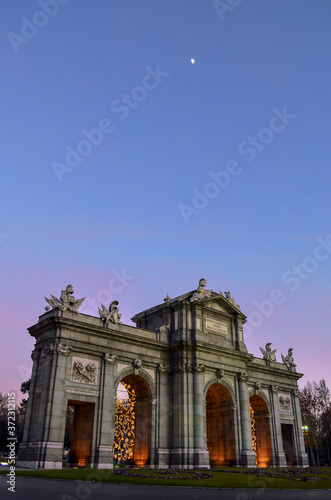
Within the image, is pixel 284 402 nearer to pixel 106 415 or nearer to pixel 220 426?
pixel 220 426

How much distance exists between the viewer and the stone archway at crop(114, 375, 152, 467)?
34.7 meters

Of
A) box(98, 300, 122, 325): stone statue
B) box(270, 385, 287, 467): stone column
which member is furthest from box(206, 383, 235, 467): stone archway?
box(98, 300, 122, 325): stone statue

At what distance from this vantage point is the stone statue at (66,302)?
3183cm

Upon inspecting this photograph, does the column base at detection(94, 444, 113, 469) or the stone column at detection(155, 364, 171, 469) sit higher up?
the stone column at detection(155, 364, 171, 469)

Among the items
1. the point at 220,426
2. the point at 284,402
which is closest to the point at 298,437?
the point at 284,402

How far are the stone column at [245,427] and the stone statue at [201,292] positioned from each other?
27.0ft

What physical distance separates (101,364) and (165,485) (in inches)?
540

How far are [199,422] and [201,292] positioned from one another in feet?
37.8

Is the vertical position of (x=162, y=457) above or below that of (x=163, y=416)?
below

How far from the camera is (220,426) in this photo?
40000mm

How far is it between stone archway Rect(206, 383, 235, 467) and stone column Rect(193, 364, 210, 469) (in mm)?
3603

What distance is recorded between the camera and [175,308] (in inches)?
1542

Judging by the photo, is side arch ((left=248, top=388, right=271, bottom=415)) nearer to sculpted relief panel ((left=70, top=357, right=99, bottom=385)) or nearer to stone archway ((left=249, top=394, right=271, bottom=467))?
stone archway ((left=249, top=394, right=271, bottom=467))

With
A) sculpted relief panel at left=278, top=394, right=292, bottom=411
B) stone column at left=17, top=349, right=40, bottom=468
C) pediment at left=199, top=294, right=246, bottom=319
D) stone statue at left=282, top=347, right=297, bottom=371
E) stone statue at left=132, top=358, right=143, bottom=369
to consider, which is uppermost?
pediment at left=199, top=294, right=246, bottom=319
